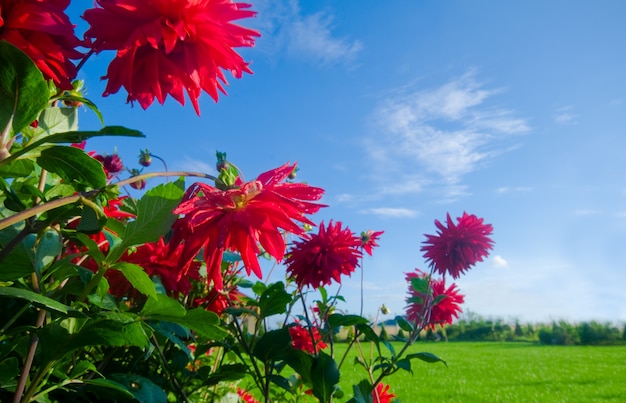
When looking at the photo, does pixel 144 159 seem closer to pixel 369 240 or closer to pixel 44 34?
pixel 369 240

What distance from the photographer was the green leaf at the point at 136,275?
1.73 ft

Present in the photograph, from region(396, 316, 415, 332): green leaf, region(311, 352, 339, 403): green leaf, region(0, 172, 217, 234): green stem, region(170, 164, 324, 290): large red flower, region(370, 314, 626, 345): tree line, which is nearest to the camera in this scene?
region(0, 172, 217, 234): green stem

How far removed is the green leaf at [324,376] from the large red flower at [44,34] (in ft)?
2.66

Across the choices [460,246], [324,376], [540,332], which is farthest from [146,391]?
[540,332]

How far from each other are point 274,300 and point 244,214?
589mm

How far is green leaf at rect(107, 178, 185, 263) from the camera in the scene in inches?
20.6

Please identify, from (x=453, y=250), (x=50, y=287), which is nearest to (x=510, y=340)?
(x=453, y=250)

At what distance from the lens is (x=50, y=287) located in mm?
643

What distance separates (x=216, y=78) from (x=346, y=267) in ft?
2.59

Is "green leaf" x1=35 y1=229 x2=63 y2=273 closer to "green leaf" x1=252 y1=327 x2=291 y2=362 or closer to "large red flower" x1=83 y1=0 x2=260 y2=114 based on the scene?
"large red flower" x1=83 y1=0 x2=260 y2=114

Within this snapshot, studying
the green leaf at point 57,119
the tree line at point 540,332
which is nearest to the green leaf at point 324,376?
the green leaf at point 57,119

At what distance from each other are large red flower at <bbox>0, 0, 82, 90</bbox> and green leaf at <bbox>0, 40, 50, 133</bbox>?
3 cm

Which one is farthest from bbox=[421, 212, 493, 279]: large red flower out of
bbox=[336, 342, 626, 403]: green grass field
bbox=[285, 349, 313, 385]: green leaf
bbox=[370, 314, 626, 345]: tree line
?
bbox=[370, 314, 626, 345]: tree line

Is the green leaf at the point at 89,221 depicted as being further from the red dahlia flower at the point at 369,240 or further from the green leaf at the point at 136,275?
the red dahlia flower at the point at 369,240
